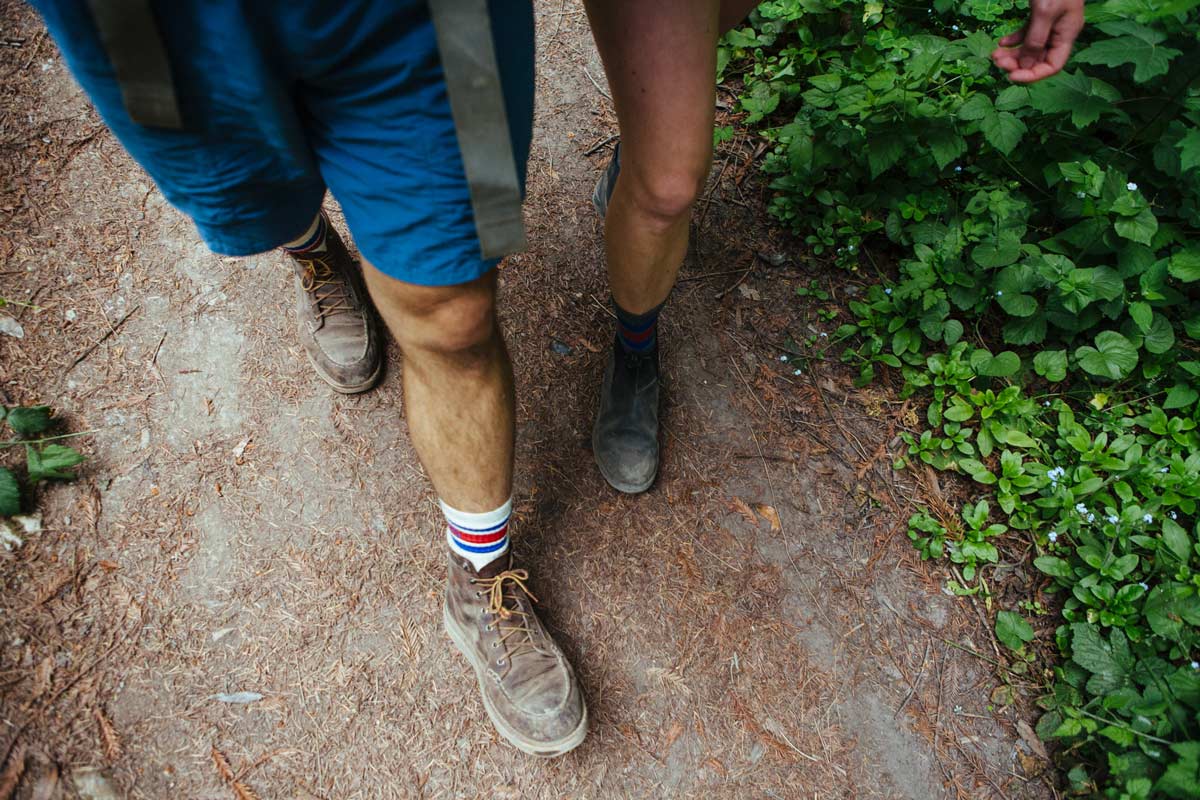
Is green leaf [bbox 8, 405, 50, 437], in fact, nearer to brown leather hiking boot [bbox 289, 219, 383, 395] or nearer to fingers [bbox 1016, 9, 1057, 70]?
brown leather hiking boot [bbox 289, 219, 383, 395]

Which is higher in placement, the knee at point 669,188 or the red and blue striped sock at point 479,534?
the knee at point 669,188

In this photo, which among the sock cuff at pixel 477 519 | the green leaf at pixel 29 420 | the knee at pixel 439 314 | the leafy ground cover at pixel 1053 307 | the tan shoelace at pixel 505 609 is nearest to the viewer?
the knee at pixel 439 314

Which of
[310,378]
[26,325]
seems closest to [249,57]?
→ [310,378]

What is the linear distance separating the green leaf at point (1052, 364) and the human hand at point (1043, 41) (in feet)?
3.92

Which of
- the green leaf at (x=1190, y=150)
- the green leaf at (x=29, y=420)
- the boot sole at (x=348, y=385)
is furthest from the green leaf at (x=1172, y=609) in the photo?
the green leaf at (x=29, y=420)

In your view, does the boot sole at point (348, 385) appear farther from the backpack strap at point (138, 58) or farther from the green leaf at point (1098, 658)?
the green leaf at point (1098, 658)

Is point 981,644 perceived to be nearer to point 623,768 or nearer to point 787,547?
point 787,547

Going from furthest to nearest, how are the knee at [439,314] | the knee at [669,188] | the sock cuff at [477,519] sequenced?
the sock cuff at [477,519] → the knee at [669,188] → the knee at [439,314]

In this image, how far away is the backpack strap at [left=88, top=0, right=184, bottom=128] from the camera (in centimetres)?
90

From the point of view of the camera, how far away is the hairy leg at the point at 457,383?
4.49 feet

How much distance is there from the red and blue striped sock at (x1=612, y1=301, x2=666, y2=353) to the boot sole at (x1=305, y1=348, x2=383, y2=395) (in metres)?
0.87

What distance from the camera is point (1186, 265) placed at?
2227 millimetres

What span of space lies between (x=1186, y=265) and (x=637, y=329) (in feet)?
5.95

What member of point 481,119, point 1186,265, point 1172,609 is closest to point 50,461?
point 481,119
